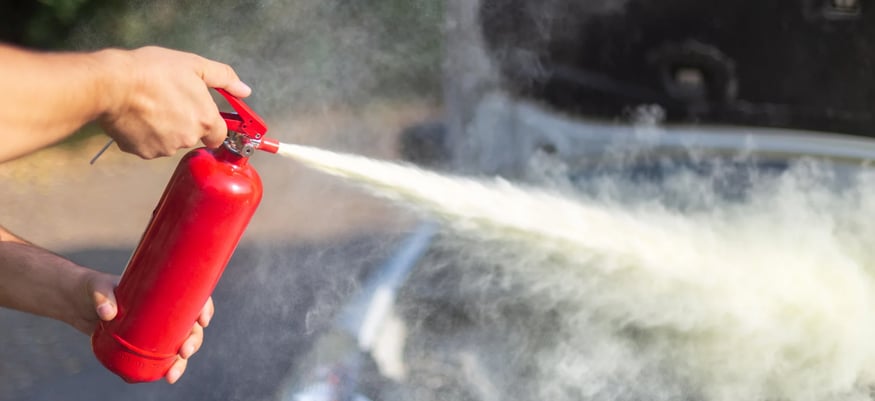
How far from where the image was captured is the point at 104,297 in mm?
1833

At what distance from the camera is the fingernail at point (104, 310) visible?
1807mm

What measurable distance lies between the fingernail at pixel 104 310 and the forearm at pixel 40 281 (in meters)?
0.14

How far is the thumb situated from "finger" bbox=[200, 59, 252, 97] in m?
0.52

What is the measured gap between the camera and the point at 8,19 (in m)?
5.36

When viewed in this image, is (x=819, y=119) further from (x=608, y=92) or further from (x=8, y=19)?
(x=8, y=19)

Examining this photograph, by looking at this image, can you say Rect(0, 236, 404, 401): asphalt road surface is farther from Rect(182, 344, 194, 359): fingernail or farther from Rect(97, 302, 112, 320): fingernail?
Rect(97, 302, 112, 320): fingernail

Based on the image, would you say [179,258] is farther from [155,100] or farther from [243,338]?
[243,338]

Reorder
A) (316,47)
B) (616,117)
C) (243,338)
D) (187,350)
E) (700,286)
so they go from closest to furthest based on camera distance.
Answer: (187,350)
(700,286)
(616,117)
(243,338)
(316,47)

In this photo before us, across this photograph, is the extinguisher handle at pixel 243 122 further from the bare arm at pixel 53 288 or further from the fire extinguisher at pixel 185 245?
the bare arm at pixel 53 288

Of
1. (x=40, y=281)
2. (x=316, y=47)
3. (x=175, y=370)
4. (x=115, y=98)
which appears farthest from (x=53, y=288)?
(x=316, y=47)

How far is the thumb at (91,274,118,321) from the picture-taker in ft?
5.94

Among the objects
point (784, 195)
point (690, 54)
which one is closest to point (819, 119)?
point (784, 195)

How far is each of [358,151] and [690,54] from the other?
2217 millimetres

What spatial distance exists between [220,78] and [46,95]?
34 centimetres
